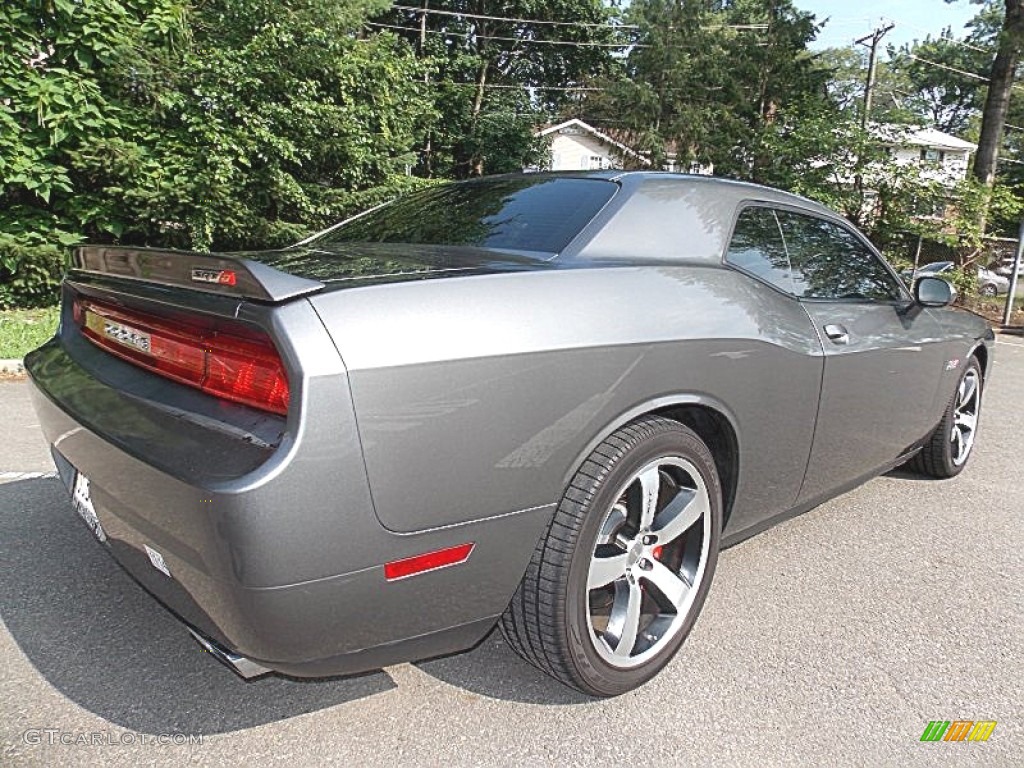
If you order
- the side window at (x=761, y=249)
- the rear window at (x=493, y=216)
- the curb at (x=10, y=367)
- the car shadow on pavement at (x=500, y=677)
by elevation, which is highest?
the rear window at (x=493, y=216)

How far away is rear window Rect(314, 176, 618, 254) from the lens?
2229mm

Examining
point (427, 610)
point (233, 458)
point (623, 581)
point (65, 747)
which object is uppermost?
point (233, 458)

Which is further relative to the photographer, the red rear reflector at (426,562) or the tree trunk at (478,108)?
the tree trunk at (478,108)

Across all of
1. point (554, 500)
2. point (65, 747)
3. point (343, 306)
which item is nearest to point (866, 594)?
point (554, 500)

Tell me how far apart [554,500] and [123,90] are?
346 inches

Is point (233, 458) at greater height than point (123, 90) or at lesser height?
lesser

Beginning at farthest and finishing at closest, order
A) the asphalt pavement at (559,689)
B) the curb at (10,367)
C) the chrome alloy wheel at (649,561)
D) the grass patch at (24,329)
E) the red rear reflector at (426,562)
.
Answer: the grass patch at (24,329) → the curb at (10,367) → the chrome alloy wheel at (649,561) → the asphalt pavement at (559,689) → the red rear reflector at (426,562)

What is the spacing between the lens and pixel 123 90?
8.26 metres

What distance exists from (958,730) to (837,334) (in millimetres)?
1383

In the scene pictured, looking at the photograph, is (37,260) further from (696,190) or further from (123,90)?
(696,190)

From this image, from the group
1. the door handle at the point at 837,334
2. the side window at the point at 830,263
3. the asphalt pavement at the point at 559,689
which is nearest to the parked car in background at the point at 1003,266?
the side window at the point at 830,263

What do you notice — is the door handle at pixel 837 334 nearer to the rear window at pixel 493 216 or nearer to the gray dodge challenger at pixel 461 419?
the gray dodge challenger at pixel 461 419

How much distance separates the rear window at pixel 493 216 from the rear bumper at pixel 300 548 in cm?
90

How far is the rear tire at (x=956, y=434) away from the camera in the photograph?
3895 millimetres
